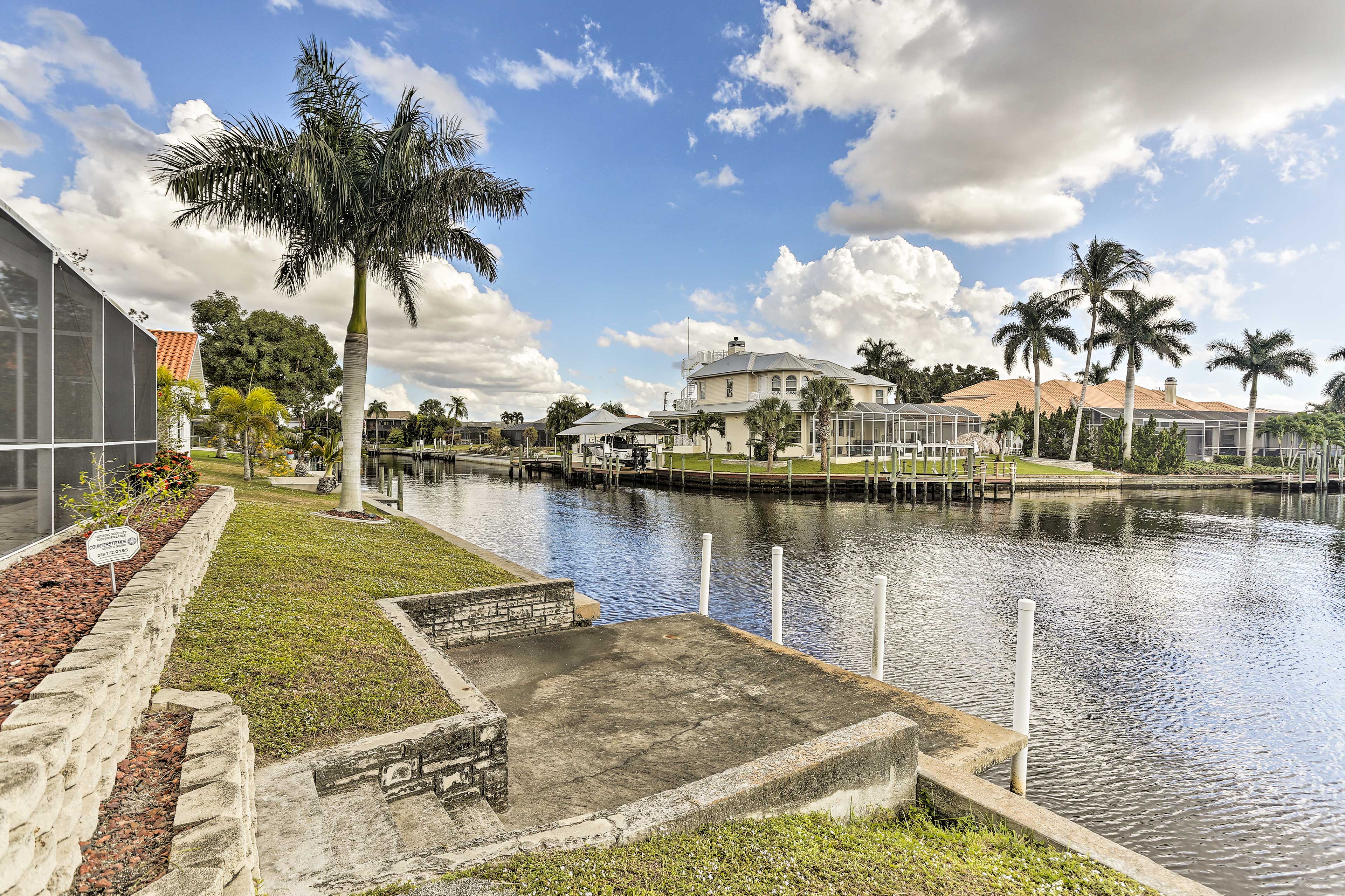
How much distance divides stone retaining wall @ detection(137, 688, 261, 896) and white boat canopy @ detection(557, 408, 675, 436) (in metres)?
45.2

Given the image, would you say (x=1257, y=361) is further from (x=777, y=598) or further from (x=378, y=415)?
(x=378, y=415)

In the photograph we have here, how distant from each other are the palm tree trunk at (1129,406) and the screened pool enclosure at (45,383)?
190 ft

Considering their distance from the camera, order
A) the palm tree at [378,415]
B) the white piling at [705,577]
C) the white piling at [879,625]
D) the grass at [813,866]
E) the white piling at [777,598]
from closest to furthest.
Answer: the grass at [813,866], the white piling at [879,625], the white piling at [777,598], the white piling at [705,577], the palm tree at [378,415]

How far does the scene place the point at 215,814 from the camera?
2.77 metres

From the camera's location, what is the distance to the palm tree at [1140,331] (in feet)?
156

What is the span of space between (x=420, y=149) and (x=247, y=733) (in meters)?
14.2

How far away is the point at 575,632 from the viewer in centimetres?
868

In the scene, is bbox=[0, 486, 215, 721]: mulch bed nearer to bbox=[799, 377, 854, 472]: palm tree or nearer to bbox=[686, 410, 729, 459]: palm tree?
bbox=[799, 377, 854, 472]: palm tree

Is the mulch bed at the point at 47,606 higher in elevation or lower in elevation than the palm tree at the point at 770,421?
lower

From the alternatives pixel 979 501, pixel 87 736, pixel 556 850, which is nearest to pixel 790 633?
pixel 556 850

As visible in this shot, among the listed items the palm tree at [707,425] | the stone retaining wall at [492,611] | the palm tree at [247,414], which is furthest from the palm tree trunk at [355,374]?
the palm tree at [707,425]

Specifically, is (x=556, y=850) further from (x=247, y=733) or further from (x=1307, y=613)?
(x=1307, y=613)

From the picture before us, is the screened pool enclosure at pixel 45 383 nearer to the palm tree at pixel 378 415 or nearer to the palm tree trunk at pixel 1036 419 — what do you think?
the palm tree trunk at pixel 1036 419

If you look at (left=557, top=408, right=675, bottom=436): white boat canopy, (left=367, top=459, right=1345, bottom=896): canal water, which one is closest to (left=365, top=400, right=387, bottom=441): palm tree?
(left=557, top=408, right=675, bottom=436): white boat canopy
